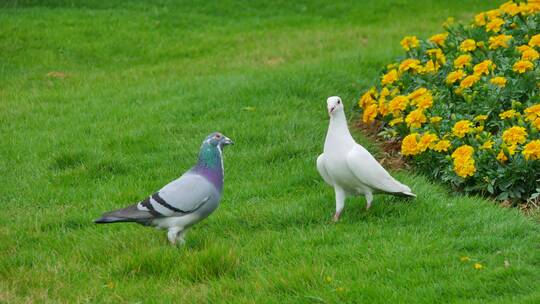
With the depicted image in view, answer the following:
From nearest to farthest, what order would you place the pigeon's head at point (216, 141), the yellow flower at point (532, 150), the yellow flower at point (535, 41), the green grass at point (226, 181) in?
1. the green grass at point (226, 181)
2. the pigeon's head at point (216, 141)
3. the yellow flower at point (532, 150)
4. the yellow flower at point (535, 41)

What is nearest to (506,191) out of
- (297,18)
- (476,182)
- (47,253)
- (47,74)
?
(476,182)

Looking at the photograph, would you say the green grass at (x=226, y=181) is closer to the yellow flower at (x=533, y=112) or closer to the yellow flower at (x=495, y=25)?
the yellow flower at (x=533, y=112)

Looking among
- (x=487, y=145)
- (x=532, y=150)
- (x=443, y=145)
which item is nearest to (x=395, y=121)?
(x=443, y=145)

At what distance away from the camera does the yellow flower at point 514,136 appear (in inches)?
282

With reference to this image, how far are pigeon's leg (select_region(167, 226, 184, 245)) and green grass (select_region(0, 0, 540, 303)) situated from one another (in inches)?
7.9

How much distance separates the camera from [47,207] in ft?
24.8

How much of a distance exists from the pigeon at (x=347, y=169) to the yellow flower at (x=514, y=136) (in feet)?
3.49

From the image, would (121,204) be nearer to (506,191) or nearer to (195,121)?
(195,121)

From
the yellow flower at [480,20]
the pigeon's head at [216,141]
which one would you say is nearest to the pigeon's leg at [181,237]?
the pigeon's head at [216,141]

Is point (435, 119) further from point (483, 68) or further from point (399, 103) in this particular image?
point (483, 68)

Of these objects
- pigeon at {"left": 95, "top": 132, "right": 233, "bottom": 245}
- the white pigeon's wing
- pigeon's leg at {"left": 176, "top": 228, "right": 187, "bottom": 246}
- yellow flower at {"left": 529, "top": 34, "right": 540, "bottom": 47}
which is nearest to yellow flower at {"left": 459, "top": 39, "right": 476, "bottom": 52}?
yellow flower at {"left": 529, "top": 34, "right": 540, "bottom": 47}

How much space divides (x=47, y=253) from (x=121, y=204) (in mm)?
1127

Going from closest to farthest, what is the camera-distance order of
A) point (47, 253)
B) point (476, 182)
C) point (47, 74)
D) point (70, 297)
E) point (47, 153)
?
point (70, 297) → point (47, 253) → point (476, 182) → point (47, 153) → point (47, 74)

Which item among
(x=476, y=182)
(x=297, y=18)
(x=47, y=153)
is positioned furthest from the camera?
(x=297, y=18)
